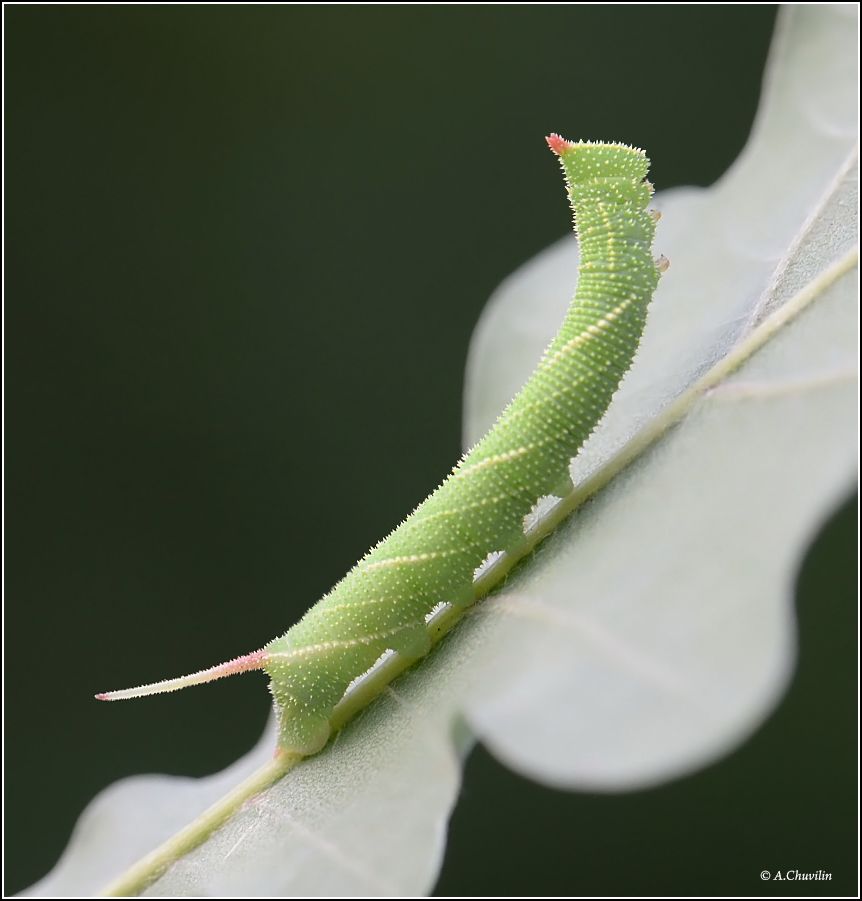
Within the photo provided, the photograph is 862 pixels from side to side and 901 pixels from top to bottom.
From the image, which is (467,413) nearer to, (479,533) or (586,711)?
(479,533)

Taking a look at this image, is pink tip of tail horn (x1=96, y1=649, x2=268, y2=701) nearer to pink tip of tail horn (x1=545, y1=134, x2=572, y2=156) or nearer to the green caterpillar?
the green caterpillar

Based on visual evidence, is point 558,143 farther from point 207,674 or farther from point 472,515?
point 207,674

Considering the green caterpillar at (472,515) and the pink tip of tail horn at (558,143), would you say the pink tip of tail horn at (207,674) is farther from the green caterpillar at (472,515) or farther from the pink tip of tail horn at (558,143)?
the pink tip of tail horn at (558,143)

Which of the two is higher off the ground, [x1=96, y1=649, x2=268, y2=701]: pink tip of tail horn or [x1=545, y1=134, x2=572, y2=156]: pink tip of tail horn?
[x1=545, y1=134, x2=572, y2=156]: pink tip of tail horn

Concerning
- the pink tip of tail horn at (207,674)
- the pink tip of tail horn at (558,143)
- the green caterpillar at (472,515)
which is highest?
the pink tip of tail horn at (558,143)

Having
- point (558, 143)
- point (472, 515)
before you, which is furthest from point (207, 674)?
point (558, 143)

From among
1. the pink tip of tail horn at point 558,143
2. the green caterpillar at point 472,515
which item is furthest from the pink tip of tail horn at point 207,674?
the pink tip of tail horn at point 558,143

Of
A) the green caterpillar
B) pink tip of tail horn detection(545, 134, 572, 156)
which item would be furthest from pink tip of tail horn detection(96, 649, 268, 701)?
pink tip of tail horn detection(545, 134, 572, 156)

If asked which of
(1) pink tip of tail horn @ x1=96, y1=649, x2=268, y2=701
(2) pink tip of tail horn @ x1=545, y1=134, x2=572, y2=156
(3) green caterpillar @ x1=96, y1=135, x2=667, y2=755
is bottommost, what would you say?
(1) pink tip of tail horn @ x1=96, y1=649, x2=268, y2=701
